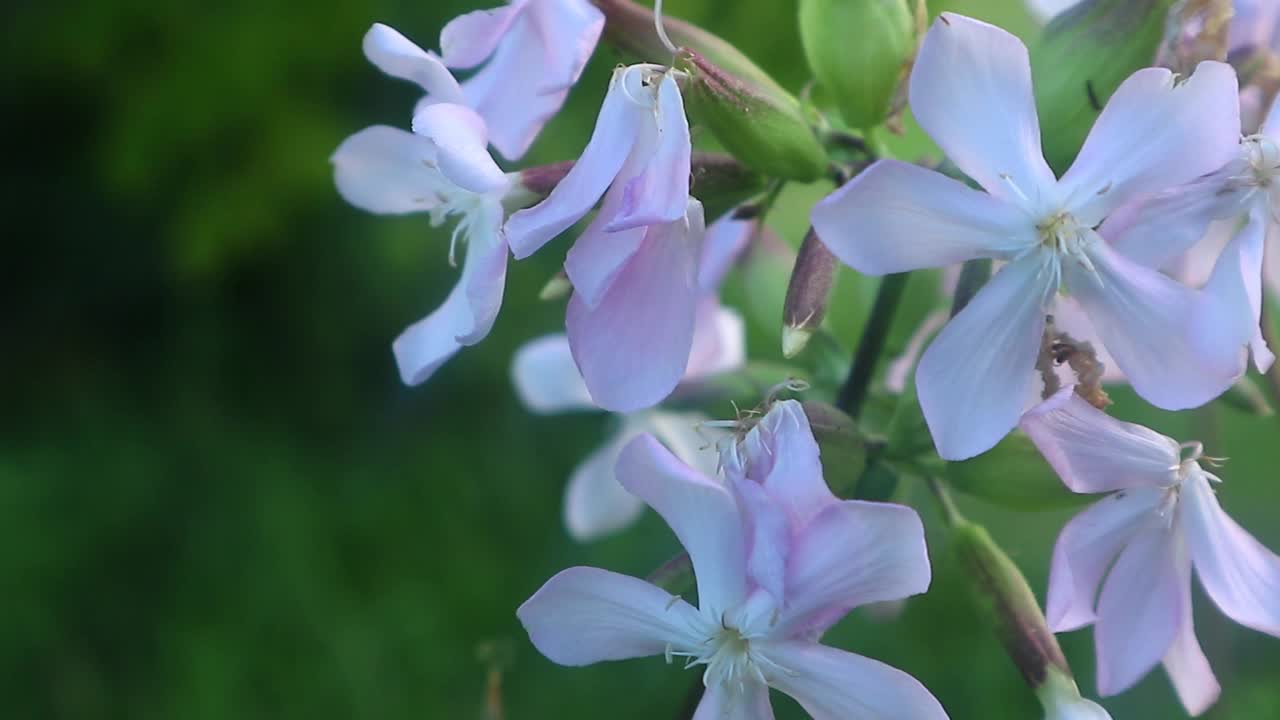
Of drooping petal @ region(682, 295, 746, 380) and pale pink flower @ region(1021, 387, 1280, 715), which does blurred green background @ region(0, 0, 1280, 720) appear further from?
pale pink flower @ region(1021, 387, 1280, 715)

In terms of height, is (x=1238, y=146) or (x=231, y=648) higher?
(x=1238, y=146)

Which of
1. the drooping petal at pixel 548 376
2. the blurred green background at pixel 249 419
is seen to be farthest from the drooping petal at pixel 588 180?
the blurred green background at pixel 249 419

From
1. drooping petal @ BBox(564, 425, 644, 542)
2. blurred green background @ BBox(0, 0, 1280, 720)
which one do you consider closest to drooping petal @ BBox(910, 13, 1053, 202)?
drooping petal @ BBox(564, 425, 644, 542)

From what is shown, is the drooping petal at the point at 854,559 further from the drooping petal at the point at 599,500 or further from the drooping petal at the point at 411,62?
the drooping petal at the point at 599,500

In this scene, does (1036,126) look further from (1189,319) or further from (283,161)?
(283,161)

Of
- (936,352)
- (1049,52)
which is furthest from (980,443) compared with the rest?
(1049,52)

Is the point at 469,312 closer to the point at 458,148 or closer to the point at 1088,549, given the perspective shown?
the point at 458,148

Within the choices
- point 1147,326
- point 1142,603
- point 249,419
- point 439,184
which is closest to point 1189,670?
point 1142,603
